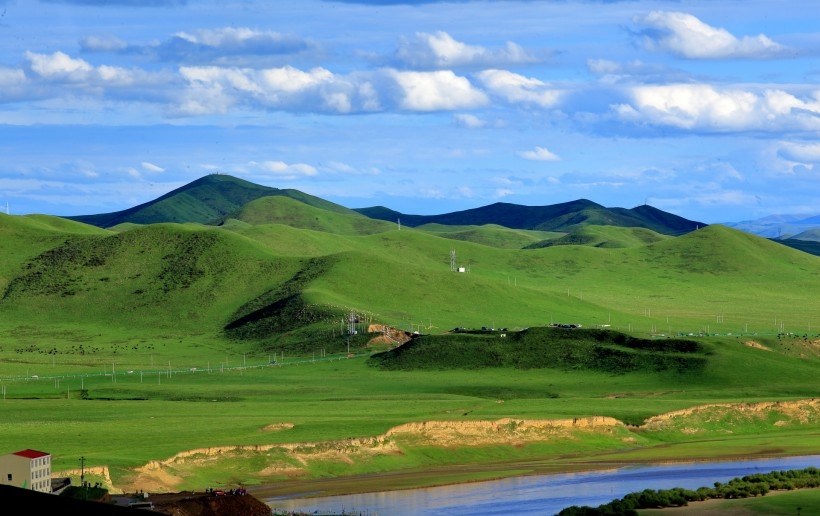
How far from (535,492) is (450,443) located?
88.6 feet

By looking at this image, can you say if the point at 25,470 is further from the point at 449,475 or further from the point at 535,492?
the point at 449,475

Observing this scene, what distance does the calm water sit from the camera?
105812mm

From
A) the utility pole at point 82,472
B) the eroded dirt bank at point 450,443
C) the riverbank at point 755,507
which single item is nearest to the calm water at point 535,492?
the eroded dirt bank at point 450,443

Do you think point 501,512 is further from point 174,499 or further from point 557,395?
point 557,395

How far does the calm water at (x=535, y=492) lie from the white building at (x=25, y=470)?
54.2 ft

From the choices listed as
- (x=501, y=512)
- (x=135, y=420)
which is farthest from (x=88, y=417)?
(x=501, y=512)

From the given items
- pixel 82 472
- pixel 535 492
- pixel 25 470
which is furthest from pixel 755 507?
pixel 25 470

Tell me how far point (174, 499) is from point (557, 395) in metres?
97.7

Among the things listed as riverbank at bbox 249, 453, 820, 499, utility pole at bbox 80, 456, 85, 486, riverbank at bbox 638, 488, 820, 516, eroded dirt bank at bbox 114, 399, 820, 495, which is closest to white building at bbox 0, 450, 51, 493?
utility pole at bbox 80, 456, 85, 486

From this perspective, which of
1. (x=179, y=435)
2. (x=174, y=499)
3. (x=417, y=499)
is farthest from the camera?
(x=179, y=435)

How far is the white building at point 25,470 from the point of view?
93500 mm

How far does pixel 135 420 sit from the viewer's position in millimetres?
153750

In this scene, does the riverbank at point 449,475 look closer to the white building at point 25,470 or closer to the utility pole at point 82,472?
the utility pole at point 82,472

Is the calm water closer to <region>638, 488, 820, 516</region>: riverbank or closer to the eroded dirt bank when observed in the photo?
the eroded dirt bank
